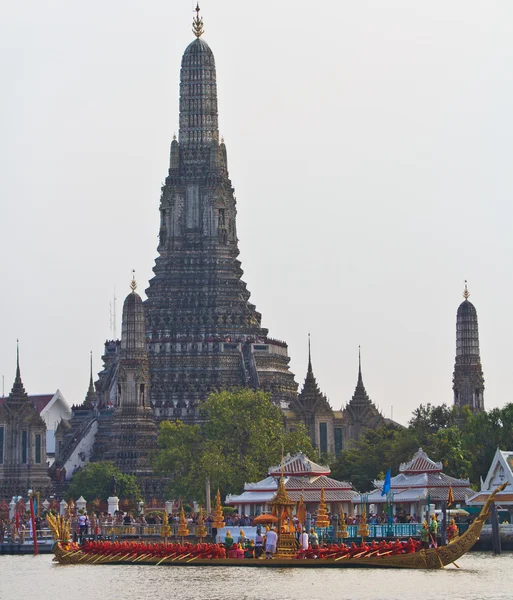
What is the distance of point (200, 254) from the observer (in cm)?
14950

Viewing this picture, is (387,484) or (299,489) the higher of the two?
(299,489)

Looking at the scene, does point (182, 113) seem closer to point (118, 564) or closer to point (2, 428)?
point (2, 428)

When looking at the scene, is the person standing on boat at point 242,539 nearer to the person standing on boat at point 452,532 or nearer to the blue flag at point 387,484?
the person standing on boat at point 452,532

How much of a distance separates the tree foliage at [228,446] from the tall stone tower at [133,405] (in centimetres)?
941

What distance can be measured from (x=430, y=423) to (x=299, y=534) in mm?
45870

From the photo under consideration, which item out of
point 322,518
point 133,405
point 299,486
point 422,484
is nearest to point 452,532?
point 322,518

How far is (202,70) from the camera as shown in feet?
489

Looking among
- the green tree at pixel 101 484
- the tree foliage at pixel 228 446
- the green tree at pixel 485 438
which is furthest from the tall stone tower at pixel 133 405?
the green tree at pixel 485 438

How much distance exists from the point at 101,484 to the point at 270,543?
175 ft

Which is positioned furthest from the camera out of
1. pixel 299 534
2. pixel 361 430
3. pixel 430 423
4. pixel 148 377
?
pixel 361 430

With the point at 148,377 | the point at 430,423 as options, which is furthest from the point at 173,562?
the point at 148,377

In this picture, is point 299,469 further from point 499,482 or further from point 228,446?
point 228,446

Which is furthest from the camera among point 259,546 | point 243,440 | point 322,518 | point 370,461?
point 370,461

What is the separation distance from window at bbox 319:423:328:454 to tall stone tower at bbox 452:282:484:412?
9.24 metres
